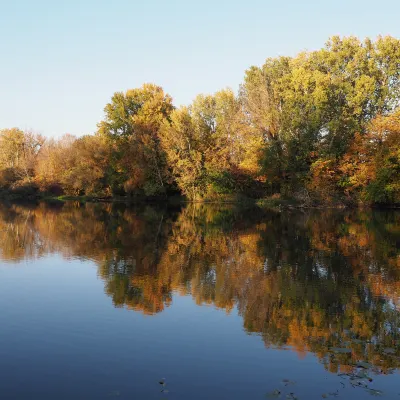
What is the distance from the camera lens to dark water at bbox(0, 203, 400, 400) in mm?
7633

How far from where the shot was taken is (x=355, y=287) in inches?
562

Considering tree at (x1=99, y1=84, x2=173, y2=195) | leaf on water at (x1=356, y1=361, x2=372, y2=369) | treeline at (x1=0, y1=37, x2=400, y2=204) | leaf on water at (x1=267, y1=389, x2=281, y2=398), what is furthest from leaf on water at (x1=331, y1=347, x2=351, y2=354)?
tree at (x1=99, y1=84, x2=173, y2=195)

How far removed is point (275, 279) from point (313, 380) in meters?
7.49

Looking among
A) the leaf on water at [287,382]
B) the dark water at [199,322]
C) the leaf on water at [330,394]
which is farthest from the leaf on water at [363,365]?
the leaf on water at [287,382]

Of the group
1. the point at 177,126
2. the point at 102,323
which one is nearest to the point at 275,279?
the point at 102,323

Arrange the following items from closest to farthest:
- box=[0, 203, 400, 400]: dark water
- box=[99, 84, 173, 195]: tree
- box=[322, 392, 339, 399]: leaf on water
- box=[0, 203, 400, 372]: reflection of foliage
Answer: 1. box=[322, 392, 339, 399]: leaf on water
2. box=[0, 203, 400, 400]: dark water
3. box=[0, 203, 400, 372]: reflection of foliage
4. box=[99, 84, 173, 195]: tree

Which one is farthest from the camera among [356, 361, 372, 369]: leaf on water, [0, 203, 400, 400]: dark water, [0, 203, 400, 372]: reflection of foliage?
[0, 203, 400, 372]: reflection of foliage

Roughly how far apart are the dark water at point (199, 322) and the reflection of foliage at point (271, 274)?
62 millimetres

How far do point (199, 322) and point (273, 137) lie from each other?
4934cm

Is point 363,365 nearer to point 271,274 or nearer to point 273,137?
point 271,274

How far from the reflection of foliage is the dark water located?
62 millimetres

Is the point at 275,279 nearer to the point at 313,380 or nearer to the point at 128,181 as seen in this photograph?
the point at 313,380

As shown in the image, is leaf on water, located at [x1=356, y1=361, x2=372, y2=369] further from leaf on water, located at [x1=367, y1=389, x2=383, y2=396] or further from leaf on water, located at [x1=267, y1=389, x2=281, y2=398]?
leaf on water, located at [x1=267, y1=389, x2=281, y2=398]

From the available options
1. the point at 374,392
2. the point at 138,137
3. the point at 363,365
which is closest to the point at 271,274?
the point at 363,365
